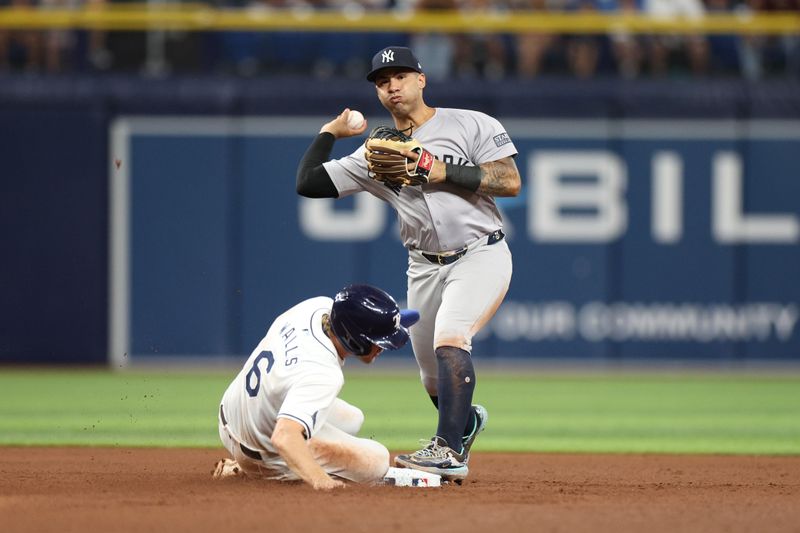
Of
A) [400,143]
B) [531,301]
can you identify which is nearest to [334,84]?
[531,301]

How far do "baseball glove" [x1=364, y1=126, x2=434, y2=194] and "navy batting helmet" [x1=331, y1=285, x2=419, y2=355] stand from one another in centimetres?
81

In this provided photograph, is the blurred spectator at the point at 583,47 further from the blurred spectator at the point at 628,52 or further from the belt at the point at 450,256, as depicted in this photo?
the belt at the point at 450,256

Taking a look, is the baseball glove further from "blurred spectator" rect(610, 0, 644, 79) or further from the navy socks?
"blurred spectator" rect(610, 0, 644, 79)

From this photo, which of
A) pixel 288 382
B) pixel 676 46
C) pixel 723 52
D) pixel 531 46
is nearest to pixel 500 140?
pixel 288 382

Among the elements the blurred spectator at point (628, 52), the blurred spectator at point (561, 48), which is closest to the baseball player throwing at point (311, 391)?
the blurred spectator at point (561, 48)

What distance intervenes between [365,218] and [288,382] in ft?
29.6

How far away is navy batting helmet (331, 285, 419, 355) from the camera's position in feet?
18.8

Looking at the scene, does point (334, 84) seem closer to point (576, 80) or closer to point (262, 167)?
point (262, 167)

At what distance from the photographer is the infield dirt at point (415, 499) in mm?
5066

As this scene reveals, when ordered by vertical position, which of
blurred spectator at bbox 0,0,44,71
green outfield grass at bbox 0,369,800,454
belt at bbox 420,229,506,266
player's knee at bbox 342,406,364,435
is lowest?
green outfield grass at bbox 0,369,800,454

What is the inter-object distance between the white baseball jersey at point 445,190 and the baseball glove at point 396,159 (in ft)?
0.72

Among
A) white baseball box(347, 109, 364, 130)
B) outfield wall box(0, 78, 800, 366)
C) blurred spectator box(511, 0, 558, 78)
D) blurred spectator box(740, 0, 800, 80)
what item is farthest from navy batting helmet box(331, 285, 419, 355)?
blurred spectator box(740, 0, 800, 80)

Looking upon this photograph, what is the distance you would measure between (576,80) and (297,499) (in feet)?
32.3

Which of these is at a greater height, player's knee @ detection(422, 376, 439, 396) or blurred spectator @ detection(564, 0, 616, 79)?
blurred spectator @ detection(564, 0, 616, 79)
